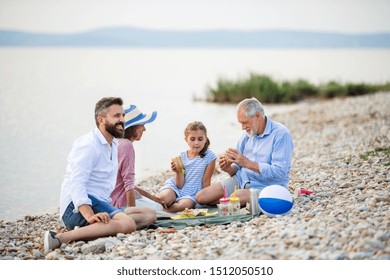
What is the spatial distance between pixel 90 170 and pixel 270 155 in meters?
1.69

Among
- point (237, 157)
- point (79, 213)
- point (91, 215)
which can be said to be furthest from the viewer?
point (237, 157)

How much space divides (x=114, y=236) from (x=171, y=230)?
44cm

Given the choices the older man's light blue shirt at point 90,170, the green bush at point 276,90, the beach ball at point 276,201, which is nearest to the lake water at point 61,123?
the green bush at point 276,90

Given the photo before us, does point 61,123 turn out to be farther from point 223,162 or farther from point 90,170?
point 90,170

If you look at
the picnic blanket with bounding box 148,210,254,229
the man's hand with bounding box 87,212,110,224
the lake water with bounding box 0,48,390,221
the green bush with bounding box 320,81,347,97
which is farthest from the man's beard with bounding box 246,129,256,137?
the green bush with bounding box 320,81,347,97

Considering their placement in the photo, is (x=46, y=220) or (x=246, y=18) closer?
(x=46, y=220)

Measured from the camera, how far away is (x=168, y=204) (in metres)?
5.96

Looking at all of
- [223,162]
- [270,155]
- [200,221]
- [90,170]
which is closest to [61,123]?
[223,162]

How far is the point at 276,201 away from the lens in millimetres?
5074

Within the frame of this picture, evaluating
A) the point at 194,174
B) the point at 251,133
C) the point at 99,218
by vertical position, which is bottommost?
the point at 99,218

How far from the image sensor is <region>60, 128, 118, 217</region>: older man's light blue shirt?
15.8ft

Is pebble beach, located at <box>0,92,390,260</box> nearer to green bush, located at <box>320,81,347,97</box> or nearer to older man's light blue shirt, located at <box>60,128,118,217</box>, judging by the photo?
older man's light blue shirt, located at <box>60,128,118,217</box>

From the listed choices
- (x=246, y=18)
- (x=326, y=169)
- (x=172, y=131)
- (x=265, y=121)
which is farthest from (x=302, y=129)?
(x=265, y=121)

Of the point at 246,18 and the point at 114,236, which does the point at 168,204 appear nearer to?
the point at 114,236
